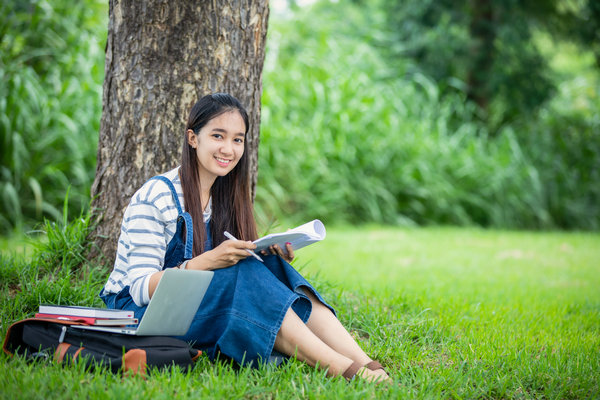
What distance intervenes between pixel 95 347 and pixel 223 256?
624mm

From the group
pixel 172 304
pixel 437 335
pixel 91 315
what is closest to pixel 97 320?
pixel 91 315

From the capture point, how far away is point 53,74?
21.3ft

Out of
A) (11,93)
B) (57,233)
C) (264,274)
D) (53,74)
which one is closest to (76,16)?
(53,74)

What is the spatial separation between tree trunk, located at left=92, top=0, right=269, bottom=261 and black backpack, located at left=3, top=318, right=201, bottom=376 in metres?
1.06

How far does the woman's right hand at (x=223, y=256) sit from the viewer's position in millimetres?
2436

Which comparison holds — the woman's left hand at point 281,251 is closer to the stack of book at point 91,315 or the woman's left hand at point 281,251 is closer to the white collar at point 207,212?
the white collar at point 207,212

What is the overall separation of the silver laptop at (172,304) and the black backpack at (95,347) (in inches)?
1.5

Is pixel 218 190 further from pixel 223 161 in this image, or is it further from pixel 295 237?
pixel 295 237

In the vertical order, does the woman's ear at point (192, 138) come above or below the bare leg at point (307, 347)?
above

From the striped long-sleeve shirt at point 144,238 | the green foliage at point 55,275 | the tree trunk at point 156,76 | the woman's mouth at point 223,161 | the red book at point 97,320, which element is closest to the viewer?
the red book at point 97,320

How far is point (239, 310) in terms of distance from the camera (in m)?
2.51

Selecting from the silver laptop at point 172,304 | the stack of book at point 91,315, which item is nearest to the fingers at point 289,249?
the silver laptop at point 172,304

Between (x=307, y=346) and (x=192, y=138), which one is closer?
(x=307, y=346)

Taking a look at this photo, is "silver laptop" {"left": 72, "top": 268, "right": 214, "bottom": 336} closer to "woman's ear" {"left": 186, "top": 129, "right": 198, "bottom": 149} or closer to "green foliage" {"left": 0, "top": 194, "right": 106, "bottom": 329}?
"woman's ear" {"left": 186, "top": 129, "right": 198, "bottom": 149}
